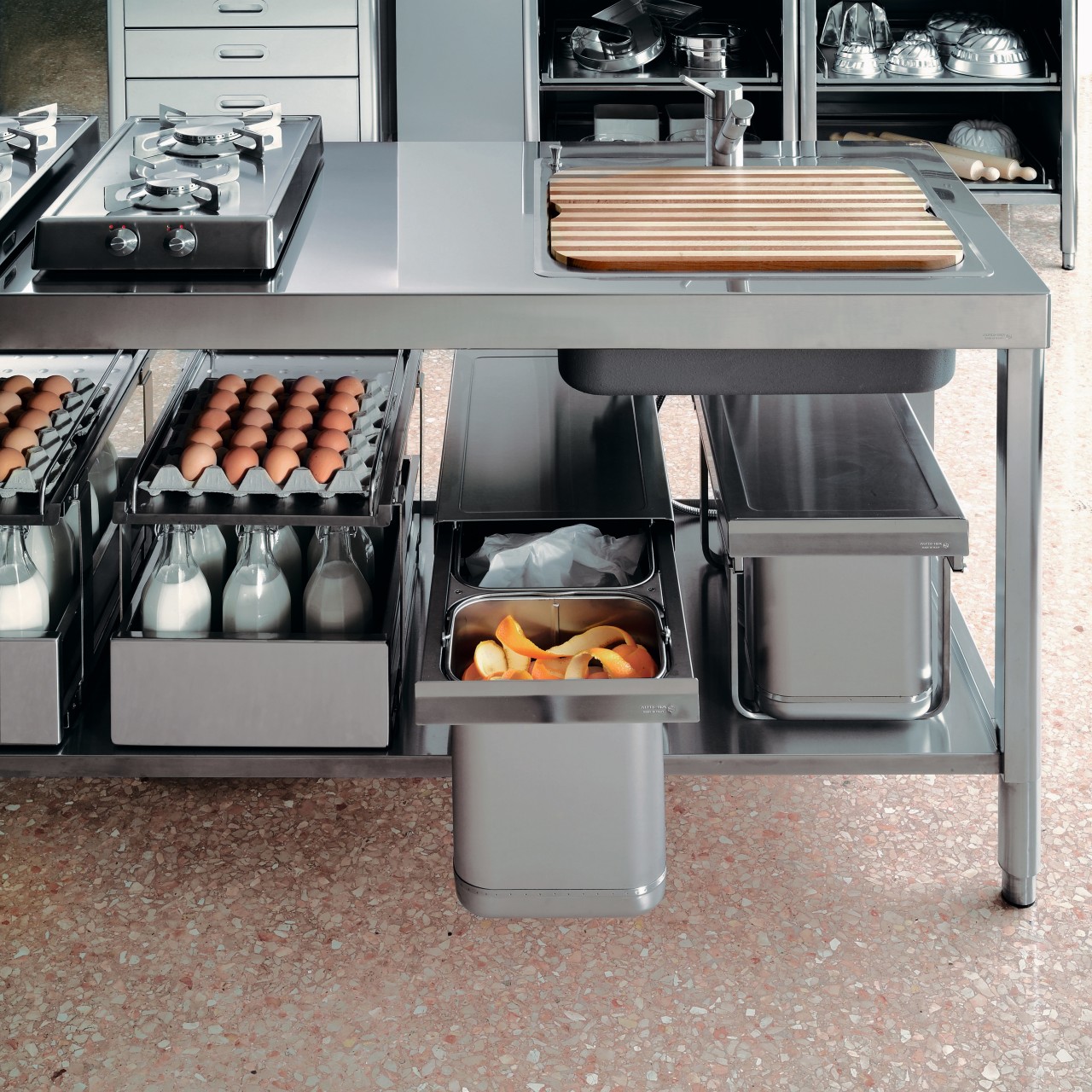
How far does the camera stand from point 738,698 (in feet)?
6.48

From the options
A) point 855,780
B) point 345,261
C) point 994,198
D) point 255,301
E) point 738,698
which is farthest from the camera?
point 994,198

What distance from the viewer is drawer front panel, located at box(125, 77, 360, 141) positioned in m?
4.39

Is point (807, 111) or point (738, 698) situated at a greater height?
point (807, 111)

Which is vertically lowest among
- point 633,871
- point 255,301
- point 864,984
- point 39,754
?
point 864,984

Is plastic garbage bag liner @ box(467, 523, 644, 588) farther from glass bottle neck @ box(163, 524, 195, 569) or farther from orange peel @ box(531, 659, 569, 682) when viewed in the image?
glass bottle neck @ box(163, 524, 195, 569)

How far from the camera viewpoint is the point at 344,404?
2.03 metres

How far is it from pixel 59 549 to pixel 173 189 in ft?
1.75

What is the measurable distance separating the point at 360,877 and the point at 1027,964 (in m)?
0.90

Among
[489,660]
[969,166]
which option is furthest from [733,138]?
[969,166]

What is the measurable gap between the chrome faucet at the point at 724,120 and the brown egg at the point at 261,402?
29.3 inches

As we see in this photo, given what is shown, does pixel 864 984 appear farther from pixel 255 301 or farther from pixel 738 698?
pixel 255 301

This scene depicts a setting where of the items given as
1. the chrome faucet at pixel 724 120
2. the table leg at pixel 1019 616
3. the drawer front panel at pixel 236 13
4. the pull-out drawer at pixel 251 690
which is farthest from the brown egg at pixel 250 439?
the drawer front panel at pixel 236 13

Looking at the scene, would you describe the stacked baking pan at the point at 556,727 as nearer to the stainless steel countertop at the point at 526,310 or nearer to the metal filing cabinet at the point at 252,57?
the stainless steel countertop at the point at 526,310

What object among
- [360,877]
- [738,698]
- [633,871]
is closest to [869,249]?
[738,698]
